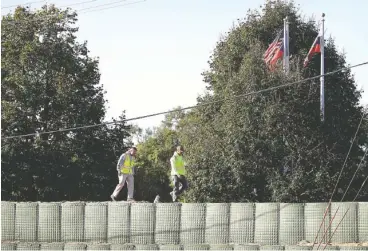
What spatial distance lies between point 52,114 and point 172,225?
30.0 meters

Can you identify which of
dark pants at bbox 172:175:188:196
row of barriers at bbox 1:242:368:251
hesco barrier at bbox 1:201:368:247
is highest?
dark pants at bbox 172:175:188:196

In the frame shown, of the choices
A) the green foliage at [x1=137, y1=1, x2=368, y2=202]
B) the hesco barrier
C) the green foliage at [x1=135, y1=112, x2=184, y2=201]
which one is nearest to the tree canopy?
the green foliage at [x1=137, y1=1, x2=368, y2=202]

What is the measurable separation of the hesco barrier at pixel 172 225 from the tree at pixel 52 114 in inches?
986

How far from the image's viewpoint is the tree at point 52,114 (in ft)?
152

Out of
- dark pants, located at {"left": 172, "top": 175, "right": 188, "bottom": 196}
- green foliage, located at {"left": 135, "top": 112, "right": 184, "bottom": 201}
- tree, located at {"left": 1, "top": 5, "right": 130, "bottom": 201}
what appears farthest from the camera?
green foliage, located at {"left": 135, "top": 112, "right": 184, "bottom": 201}

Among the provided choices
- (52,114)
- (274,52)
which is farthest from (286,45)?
(52,114)

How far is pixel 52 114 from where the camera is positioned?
48656mm

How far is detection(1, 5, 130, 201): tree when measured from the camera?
46438 mm

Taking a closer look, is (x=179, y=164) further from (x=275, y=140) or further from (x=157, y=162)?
(x=157, y=162)

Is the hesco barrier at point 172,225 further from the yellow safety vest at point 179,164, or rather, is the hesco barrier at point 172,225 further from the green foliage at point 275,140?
the green foliage at point 275,140

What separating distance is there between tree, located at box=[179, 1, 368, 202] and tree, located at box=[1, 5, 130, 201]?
8.31m

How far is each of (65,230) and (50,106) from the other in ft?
94.0

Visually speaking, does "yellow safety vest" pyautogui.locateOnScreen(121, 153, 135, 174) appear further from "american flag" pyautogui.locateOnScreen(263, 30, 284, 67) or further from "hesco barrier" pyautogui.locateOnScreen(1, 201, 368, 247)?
"american flag" pyautogui.locateOnScreen(263, 30, 284, 67)

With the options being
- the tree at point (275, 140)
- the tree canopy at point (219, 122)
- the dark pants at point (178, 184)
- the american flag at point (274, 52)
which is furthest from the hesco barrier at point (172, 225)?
the american flag at point (274, 52)
